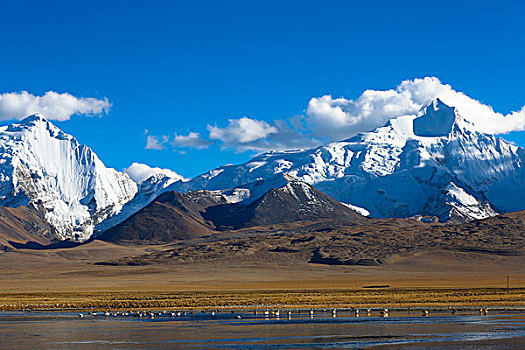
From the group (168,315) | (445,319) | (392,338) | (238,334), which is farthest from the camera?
(168,315)

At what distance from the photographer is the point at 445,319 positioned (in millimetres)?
78938

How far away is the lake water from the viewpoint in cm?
5969

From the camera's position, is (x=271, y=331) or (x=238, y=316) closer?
(x=271, y=331)

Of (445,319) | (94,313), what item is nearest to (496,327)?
(445,319)

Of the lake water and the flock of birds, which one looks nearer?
the lake water

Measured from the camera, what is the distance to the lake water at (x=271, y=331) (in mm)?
59688

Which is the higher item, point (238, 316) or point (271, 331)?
point (238, 316)

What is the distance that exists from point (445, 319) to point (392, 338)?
Answer: 18600 millimetres

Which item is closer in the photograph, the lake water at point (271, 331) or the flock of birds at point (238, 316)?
the lake water at point (271, 331)

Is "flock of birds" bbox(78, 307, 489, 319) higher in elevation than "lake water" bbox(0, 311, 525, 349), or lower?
higher

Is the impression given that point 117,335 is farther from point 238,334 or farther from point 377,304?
point 377,304

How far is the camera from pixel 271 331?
69375mm

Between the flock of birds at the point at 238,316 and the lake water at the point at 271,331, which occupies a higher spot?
the flock of birds at the point at 238,316

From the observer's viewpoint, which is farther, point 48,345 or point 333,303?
point 333,303
